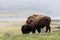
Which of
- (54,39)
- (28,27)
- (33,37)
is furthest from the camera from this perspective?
(28,27)

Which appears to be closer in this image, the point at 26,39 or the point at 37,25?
the point at 26,39

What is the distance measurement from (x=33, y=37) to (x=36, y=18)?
4.67 meters

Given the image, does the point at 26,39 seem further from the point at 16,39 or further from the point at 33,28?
the point at 33,28

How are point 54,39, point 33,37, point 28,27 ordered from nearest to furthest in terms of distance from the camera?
point 54,39 → point 33,37 → point 28,27

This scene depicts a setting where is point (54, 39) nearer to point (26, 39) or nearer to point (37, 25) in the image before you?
point (26, 39)

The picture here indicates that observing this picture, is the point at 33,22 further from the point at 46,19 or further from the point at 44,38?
the point at 44,38

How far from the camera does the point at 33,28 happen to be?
24172 millimetres

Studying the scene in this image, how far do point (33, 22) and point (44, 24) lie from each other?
91cm

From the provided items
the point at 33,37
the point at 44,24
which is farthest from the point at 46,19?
the point at 33,37

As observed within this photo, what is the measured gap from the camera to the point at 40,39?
18984 millimetres

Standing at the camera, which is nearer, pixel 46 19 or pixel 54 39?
pixel 54 39

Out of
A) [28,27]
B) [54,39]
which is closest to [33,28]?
[28,27]

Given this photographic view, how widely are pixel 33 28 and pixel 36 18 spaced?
0.87 m

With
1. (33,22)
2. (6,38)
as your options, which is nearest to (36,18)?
(33,22)
